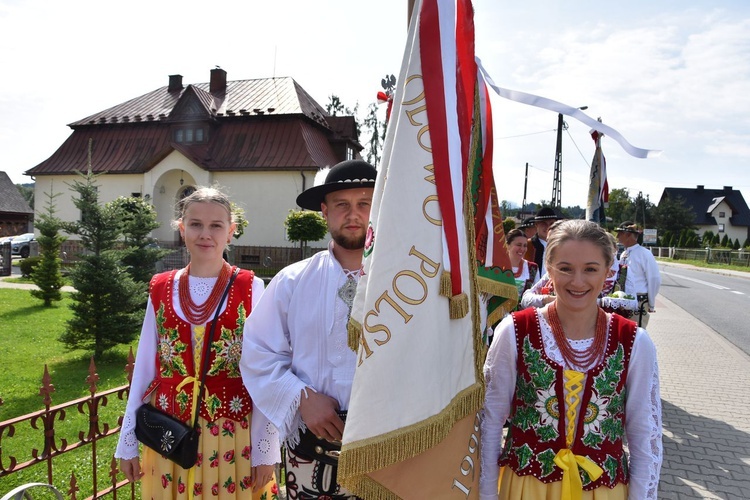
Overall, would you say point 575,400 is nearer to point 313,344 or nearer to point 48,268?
point 313,344

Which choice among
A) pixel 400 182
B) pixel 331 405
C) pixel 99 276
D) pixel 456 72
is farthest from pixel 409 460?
pixel 99 276

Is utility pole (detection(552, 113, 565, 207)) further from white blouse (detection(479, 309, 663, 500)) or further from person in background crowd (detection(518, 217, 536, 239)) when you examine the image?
white blouse (detection(479, 309, 663, 500))

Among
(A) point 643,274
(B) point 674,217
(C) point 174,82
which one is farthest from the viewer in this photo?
(B) point 674,217

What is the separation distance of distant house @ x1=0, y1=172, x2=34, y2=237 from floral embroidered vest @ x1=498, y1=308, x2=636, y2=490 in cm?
4640

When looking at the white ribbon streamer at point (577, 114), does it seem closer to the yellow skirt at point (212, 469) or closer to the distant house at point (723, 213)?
the yellow skirt at point (212, 469)

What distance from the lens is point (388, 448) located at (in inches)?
57.0

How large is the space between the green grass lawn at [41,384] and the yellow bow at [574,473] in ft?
9.27

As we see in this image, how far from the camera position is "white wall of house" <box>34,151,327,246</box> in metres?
24.8

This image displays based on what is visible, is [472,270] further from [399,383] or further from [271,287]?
[271,287]

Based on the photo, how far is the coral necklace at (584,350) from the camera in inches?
75.1

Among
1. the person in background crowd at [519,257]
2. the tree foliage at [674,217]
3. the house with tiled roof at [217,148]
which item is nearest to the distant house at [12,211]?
the house with tiled roof at [217,148]

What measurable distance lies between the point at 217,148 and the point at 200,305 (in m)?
25.3

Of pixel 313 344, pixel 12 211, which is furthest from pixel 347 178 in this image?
pixel 12 211


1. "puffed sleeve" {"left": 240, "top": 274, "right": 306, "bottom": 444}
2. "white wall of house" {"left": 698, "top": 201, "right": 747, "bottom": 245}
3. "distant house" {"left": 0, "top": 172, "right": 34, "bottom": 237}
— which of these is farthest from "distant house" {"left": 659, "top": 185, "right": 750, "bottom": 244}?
"puffed sleeve" {"left": 240, "top": 274, "right": 306, "bottom": 444}
